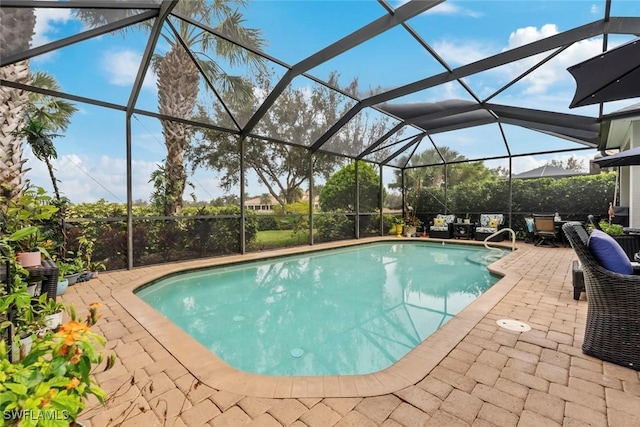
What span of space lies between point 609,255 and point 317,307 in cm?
341

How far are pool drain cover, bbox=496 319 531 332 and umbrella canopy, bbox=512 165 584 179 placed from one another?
939cm

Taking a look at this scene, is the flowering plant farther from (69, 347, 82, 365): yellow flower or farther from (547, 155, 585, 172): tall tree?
(547, 155, 585, 172): tall tree

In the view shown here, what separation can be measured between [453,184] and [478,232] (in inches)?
106

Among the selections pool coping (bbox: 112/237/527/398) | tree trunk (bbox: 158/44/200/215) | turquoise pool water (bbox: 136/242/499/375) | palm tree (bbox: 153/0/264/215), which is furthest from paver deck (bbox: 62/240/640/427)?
palm tree (bbox: 153/0/264/215)

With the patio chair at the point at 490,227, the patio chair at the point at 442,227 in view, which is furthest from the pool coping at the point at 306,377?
the patio chair at the point at 442,227

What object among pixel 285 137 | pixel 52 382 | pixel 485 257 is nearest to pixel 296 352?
pixel 52 382

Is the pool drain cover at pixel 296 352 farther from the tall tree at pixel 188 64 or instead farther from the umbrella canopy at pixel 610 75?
the tall tree at pixel 188 64

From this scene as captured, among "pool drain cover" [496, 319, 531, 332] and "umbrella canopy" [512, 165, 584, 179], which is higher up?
"umbrella canopy" [512, 165, 584, 179]

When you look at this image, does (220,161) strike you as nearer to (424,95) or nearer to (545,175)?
(424,95)

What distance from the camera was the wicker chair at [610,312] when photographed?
222 centimetres

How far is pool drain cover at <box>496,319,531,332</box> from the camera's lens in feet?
9.72

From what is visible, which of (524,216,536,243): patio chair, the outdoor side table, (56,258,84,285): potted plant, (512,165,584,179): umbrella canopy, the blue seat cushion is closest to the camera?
the blue seat cushion

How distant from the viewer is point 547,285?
458 cm

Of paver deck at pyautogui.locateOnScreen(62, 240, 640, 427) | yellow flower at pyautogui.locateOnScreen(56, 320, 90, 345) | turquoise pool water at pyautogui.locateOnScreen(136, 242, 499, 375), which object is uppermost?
yellow flower at pyautogui.locateOnScreen(56, 320, 90, 345)
